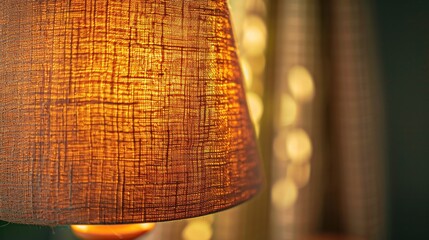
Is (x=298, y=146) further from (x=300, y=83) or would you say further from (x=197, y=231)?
(x=197, y=231)

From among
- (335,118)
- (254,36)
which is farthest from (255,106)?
(335,118)

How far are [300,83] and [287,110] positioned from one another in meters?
0.10

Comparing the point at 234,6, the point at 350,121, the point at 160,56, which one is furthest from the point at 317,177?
the point at 160,56

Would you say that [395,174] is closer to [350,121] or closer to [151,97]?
[350,121]

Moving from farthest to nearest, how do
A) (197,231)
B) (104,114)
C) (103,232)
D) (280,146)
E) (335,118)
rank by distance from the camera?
(335,118)
(280,146)
(197,231)
(103,232)
(104,114)

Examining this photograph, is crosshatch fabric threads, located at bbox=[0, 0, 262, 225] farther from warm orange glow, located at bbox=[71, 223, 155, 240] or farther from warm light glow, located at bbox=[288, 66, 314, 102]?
warm light glow, located at bbox=[288, 66, 314, 102]

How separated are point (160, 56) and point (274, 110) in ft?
3.85

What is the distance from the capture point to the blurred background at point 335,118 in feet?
5.35

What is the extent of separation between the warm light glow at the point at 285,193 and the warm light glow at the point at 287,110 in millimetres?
204

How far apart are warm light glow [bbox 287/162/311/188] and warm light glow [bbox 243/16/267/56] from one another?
1.32ft

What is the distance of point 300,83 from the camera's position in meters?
1.68

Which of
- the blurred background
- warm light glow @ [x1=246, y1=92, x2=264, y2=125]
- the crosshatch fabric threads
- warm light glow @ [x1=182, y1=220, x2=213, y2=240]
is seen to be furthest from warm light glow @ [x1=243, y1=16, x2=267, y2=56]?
the crosshatch fabric threads

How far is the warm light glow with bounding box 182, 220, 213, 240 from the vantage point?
1.32m

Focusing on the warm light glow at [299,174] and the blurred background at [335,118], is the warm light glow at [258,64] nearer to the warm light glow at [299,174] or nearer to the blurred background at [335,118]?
the blurred background at [335,118]
